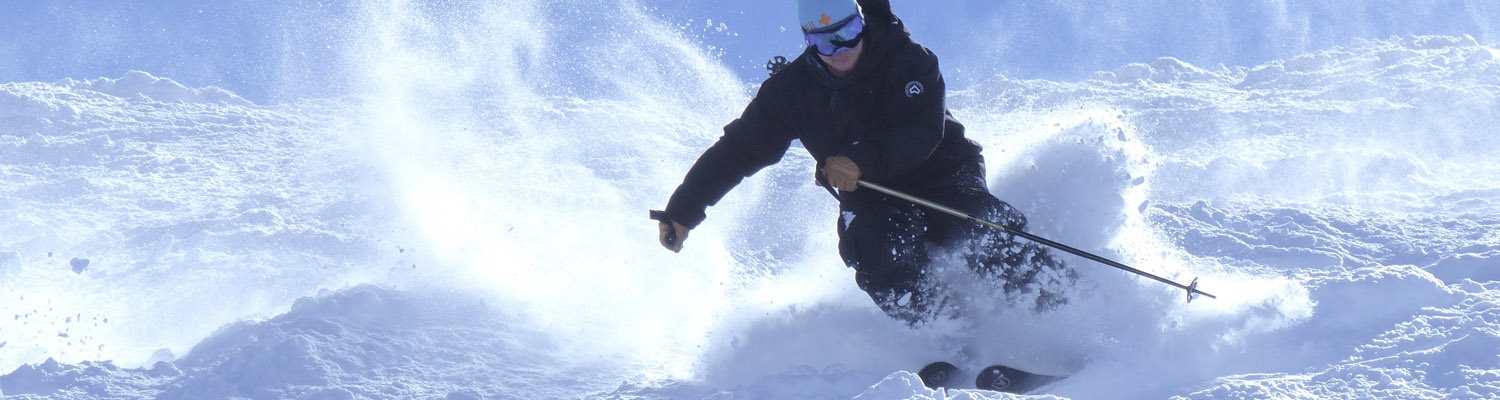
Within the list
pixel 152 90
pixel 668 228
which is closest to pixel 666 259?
pixel 668 228

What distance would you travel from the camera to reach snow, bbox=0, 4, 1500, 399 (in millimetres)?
4055

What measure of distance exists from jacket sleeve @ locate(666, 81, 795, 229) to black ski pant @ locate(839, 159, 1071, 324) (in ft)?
1.71

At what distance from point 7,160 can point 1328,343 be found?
12884 mm

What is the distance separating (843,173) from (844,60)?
42 centimetres

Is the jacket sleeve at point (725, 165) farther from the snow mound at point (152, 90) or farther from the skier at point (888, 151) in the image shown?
the snow mound at point (152, 90)

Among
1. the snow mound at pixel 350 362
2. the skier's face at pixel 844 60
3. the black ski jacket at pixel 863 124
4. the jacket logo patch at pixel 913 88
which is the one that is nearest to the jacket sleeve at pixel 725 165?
the black ski jacket at pixel 863 124

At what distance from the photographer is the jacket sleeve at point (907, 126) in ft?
14.1

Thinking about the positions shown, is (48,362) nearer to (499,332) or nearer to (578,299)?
(499,332)

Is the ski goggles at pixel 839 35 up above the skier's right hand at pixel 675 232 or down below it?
above

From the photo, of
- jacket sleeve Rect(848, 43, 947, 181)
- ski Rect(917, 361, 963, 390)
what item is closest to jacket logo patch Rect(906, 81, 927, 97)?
jacket sleeve Rect(848, 43, 947, 181)

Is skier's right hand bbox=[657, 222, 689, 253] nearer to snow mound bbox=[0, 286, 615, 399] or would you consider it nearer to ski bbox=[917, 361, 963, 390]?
snow mound bbox=[0, 286, 615, 399]

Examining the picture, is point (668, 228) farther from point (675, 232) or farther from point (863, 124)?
point (863, 124)

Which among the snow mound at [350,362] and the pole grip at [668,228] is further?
the pole grip at [668,228]

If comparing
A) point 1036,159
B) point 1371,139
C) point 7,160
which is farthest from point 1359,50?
point 7,160
